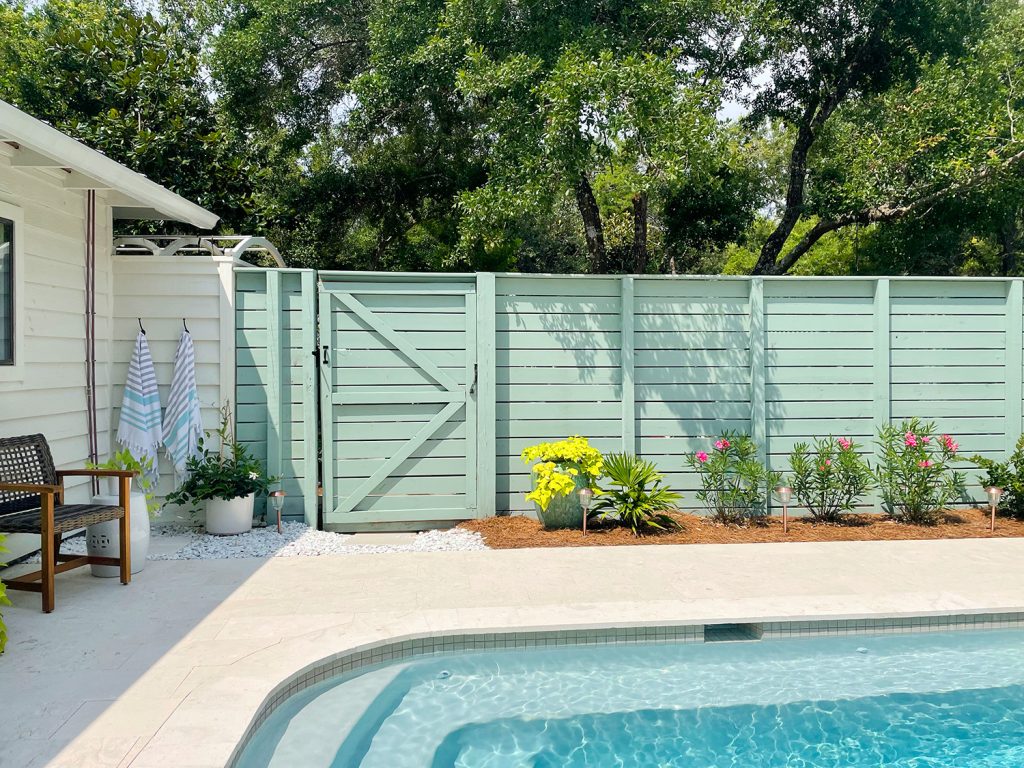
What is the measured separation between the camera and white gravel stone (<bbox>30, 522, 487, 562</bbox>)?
213 inches

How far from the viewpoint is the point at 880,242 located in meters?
11.1

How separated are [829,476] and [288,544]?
13.3 feet

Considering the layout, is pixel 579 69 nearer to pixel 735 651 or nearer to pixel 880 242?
pixel 735 651

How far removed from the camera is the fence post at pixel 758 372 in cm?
637

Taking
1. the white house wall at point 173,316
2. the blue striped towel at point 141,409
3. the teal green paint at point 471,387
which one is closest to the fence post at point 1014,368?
the teal green paint at point 471,387

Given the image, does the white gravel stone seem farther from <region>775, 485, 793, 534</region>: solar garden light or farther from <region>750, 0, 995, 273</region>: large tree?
<region>750, 0, 995, 273</region>: large tree

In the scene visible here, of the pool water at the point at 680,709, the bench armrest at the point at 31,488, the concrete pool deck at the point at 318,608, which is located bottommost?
the pool water at the point at 680,709

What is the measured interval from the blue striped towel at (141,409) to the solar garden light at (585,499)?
3.08 metres

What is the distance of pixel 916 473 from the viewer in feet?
20.1

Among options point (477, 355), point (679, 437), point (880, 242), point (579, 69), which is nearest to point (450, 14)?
point (579, 69)

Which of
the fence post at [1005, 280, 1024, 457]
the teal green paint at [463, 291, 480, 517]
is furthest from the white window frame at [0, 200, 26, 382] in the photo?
the fence post at [1005, 280, 1024, 457]

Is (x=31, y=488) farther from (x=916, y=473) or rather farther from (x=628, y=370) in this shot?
(x=916, y=473)

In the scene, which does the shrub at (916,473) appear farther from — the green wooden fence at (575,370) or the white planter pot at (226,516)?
the white planter pot at (226,516)

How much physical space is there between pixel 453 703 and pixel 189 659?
115 centimetres
